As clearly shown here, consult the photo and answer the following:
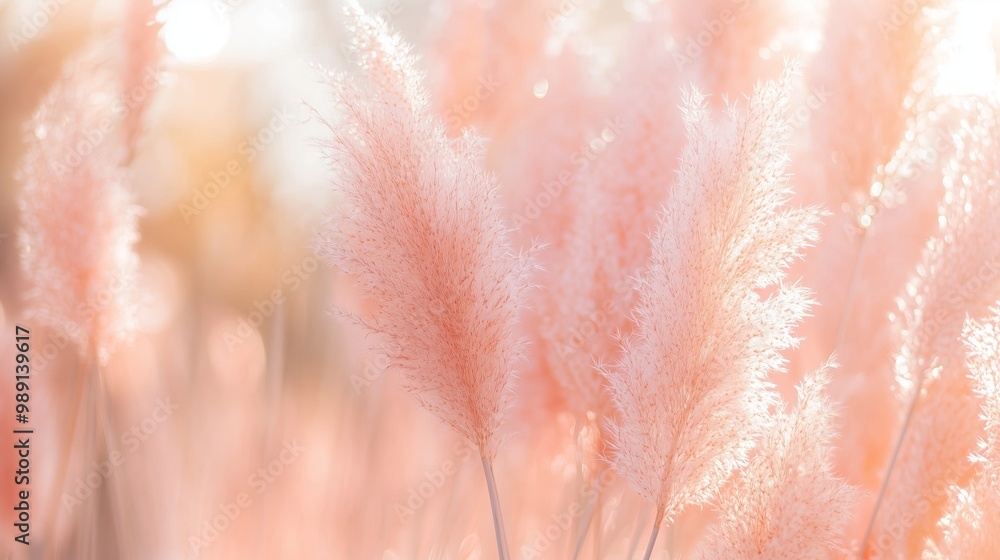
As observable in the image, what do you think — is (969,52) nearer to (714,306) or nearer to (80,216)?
(714,306)

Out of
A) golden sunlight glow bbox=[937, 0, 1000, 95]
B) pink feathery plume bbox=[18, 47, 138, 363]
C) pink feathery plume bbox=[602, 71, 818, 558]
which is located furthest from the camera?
golden sunlight glow bbox=[937, 0, 1000, 95]

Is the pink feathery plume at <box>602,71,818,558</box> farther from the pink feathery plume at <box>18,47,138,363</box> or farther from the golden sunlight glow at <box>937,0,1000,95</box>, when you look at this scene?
the pink feathery plume at <box>18,47,138,363</box>

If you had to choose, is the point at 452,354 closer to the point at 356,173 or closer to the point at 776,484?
the point at 356,173

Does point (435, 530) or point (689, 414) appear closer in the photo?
point (689, 414)

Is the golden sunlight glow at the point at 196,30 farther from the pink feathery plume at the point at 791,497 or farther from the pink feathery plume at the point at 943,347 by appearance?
the pink feathery plume at the point at 943,347

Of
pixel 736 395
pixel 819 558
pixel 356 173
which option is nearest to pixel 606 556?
pixel 819 558

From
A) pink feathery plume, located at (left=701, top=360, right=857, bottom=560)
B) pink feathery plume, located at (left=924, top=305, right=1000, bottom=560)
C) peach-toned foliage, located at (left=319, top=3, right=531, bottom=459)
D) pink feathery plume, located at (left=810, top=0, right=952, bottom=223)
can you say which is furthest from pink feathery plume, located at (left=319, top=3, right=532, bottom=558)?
pink feathery plume, located at (left=810, top=0, right=952, bottom=223)

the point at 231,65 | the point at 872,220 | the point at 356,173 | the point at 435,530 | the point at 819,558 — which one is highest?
the point at 872,220
